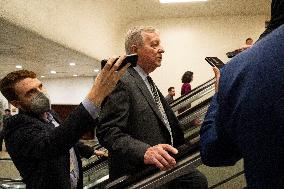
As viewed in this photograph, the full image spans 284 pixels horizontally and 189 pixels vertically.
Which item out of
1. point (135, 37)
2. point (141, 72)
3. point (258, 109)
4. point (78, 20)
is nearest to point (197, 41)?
point (78, 20)

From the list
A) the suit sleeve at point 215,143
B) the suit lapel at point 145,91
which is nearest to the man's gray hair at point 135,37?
the suit lapel at point 145,91

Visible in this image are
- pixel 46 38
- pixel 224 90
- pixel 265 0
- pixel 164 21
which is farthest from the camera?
pixel 164 21

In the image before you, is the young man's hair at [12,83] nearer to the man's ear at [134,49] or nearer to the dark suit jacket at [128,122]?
the dark suit jacket at [128,122]

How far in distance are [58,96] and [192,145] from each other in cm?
1862

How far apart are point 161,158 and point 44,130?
0.69m

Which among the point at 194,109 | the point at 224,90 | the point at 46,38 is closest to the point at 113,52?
the point at 46,38

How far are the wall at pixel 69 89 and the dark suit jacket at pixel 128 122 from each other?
15794 millimetres

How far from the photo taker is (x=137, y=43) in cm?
280

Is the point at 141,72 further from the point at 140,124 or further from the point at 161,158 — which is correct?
the point at 161,158

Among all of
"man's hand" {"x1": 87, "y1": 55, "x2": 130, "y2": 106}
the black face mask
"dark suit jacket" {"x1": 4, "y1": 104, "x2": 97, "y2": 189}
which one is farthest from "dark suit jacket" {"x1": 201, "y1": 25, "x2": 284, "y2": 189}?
the black face mask

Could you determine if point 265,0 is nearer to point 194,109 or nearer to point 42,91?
point 194,109

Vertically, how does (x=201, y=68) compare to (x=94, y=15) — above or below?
below

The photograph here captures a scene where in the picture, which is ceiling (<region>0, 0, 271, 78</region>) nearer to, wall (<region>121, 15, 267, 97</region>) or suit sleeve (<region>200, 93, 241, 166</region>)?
wall (<region>121, 15, 267, 97</region>)

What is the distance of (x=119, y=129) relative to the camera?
2105mm
